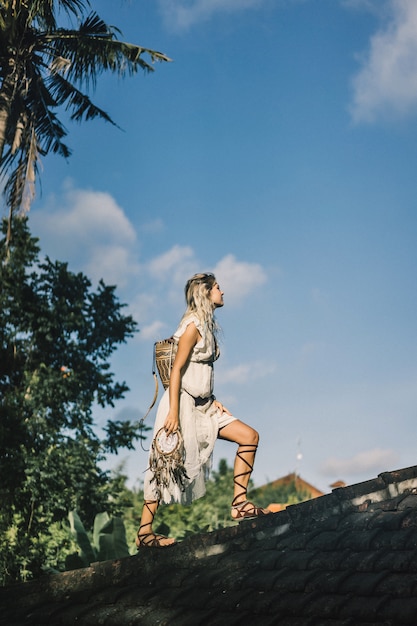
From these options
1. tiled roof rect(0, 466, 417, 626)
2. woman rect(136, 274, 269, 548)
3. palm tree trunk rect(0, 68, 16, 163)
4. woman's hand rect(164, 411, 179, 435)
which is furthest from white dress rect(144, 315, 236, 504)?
palm tree trunk rect(0, 68, 16, 163)

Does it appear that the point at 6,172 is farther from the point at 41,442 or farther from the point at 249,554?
the point at 249,554

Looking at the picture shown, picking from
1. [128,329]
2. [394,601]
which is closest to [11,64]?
[128,329]

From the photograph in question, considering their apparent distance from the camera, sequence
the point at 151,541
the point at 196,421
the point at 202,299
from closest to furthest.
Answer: the point at 151,541 < the point at 196,421 < the point at 202,299

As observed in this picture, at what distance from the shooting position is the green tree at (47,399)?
1584cm

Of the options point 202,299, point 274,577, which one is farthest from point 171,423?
point 274,577

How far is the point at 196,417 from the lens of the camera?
4945 mm

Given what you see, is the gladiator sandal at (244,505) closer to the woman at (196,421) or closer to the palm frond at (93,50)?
the woman at (196,421)

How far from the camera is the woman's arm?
4.71 m

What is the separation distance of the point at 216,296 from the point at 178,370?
0.65 m

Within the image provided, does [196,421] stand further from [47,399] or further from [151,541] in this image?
[47,399]

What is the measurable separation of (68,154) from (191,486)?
14255mm

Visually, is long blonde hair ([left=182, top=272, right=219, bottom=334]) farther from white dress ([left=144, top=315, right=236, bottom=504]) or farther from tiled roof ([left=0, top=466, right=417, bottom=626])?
tiled roof ([left=0, top=466, right=417, bottom=626])

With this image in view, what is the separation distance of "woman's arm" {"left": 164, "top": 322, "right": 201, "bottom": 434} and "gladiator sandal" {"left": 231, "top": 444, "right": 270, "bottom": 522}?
56 centimetres

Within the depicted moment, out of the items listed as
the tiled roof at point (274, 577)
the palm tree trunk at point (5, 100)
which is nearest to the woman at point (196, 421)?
the tiled roof at point (274, 577)
